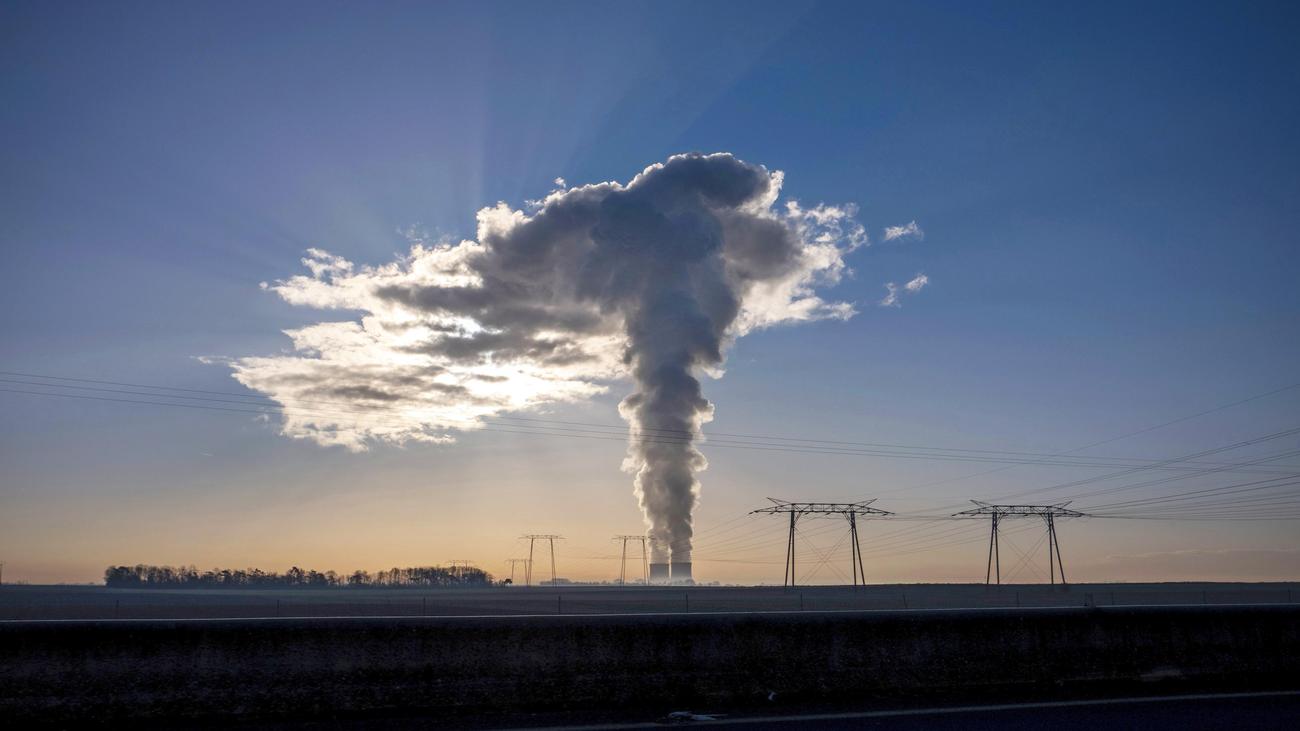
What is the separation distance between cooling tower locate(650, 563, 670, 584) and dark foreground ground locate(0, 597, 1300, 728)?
8608 cm

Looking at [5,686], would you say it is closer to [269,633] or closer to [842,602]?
[269,633]

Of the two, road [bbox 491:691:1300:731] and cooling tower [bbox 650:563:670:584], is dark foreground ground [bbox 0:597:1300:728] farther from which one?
cooling tower [bbox 650:563:670:584]

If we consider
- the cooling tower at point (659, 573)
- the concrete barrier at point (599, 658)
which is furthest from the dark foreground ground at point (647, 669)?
the cooling tower at point (659, 573)

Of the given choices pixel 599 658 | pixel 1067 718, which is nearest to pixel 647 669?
pixel 599 658

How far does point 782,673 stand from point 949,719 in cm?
178

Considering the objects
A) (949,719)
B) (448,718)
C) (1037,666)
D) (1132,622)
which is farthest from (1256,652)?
(448,718)

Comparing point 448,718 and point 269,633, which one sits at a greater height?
point 269,633

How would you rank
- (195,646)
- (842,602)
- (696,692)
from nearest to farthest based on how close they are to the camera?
(195,646) < (696,692) < (842,602)

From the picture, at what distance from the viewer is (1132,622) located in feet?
39.1

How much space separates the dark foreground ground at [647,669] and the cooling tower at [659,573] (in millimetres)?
86076

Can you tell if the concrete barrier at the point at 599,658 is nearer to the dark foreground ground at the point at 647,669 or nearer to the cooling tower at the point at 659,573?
the dark foreground ground at the point at 647,669

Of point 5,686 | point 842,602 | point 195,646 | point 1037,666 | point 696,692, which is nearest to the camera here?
point 5,686

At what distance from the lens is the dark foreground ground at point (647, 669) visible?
8.56 m

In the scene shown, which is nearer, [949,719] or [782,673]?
[949,719]
